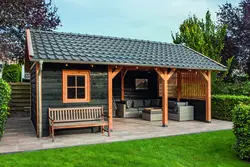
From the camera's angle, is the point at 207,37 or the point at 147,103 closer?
the point at 147,103

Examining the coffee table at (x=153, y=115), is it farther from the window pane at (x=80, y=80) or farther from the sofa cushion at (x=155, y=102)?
the window pane at (x=80, y=80)

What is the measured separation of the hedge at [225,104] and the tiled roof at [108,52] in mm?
1387

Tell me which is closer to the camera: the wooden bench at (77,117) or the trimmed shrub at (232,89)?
the wooden bench at (77,117)

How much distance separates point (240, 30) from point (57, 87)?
44.5 ft

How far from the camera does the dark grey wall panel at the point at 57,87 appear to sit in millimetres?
6855

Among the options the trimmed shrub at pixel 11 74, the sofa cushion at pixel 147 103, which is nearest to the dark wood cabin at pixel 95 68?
the sofa cushion at pixel 147 103

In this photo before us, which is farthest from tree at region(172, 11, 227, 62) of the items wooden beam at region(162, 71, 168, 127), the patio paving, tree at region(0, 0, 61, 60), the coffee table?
tree at region(0, 0, 61, 60)

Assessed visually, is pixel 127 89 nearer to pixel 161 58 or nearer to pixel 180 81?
pixel 180 81

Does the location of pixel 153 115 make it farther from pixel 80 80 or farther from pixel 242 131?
pixel 242 131

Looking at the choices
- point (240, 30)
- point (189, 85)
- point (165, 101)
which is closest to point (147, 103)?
point (189, 85)

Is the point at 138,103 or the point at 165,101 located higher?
the point at 165,101

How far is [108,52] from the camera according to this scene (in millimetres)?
8258

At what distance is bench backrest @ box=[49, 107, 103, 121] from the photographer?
6896 mm

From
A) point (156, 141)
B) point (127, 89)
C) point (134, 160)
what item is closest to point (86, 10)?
point (127, 89)
